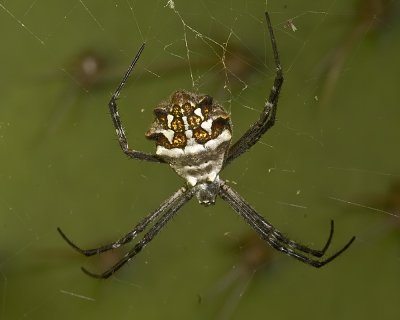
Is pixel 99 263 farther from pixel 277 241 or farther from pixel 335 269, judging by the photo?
pixel 335 269

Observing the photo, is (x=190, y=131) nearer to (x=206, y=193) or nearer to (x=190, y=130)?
(x=190, y=130)

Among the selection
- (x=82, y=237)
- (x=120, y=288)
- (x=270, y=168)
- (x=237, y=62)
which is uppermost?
(x=237, y=62)

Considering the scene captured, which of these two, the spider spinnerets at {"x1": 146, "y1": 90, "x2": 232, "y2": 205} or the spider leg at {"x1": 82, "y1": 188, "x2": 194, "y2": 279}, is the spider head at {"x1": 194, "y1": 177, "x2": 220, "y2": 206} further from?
the spider spinnerets at {"x1": 146, "y1": 90, "x2": 232, "y2": 205}

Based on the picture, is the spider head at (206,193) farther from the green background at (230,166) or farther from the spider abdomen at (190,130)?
the spider abdomen at (190,130)

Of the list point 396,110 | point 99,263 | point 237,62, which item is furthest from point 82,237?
point 396,110

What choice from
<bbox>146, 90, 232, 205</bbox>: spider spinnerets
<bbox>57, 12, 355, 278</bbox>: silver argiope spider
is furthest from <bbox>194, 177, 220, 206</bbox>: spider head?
<bbox>146, 90, 232, 205</bbox>: spider spinnerets

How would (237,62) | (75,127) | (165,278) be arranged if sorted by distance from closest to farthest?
(237,62), (75,127), (165,278)

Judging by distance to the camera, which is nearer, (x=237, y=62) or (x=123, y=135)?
(x=237, y=62)
